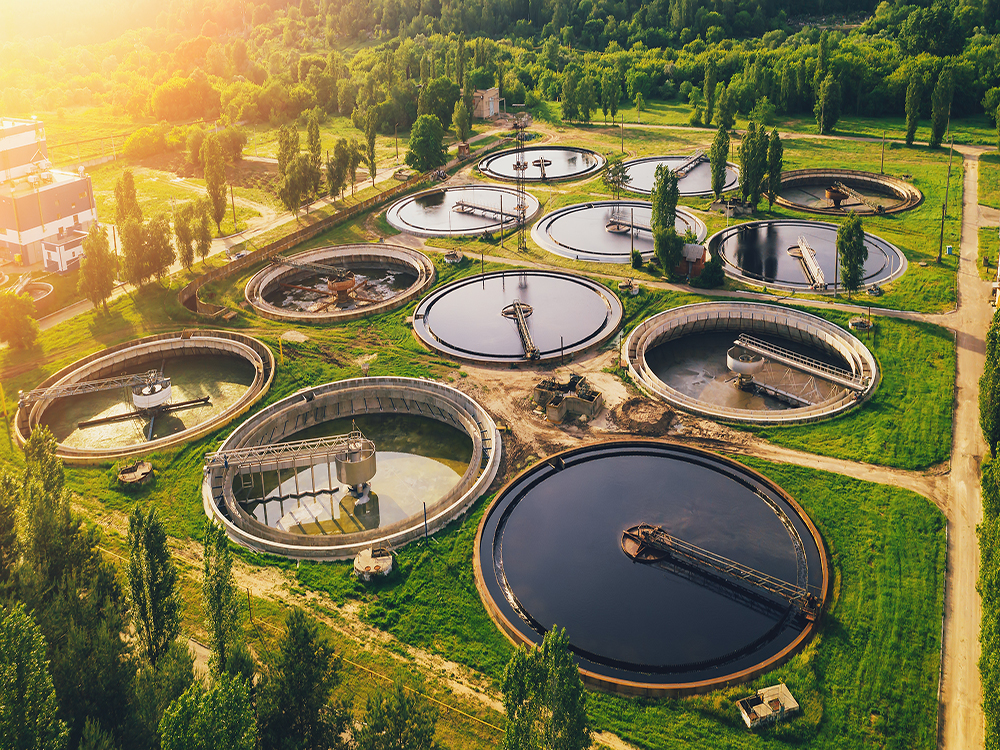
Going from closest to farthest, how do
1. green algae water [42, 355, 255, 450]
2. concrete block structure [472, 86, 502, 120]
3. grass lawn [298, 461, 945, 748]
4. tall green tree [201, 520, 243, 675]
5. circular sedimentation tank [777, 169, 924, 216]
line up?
tall green tree [201, 520, 243, 675], grass lawn [298, 461, 945, 748], green algae water [42, 355, 255, 450], circular sedimentation tank [777, 169, 924, 216], concrete block structure [472, 86, 502, 120]

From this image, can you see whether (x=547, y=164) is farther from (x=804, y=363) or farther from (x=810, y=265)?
(x=804, y=363)

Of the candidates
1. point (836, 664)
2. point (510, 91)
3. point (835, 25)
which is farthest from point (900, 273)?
point (835, 25)

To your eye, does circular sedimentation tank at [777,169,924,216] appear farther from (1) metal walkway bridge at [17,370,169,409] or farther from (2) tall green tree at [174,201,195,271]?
(1) metal walkway bridge at [17,370,169,409]

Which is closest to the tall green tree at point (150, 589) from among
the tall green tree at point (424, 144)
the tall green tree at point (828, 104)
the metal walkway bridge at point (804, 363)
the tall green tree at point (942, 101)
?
the metal walkway bridge at point (804, 363)

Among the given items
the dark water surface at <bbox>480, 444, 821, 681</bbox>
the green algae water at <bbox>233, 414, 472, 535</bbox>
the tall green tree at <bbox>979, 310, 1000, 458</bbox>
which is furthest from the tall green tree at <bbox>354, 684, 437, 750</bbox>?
the tall green tree at <bbox>979, 310, 1000, 458</bbox>

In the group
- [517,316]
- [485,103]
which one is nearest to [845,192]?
[517,316]

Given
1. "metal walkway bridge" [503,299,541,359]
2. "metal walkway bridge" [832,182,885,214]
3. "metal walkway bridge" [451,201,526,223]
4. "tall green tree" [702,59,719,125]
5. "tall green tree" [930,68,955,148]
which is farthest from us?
"tall green tree" [702,59,719,125]
